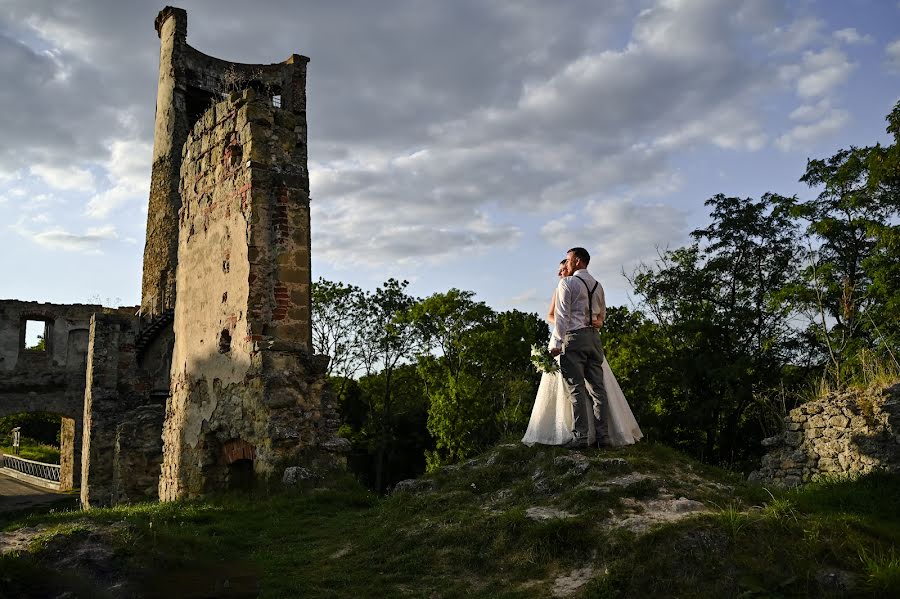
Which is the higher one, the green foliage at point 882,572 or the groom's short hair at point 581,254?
the groom's short hair at point 581,254

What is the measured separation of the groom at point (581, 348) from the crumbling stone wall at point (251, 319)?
11.3 ft

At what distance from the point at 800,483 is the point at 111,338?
16601mm

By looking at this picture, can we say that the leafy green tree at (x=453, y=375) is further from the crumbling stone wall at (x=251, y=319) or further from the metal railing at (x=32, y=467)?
the crumbling stone wall at (x=251, y=319)

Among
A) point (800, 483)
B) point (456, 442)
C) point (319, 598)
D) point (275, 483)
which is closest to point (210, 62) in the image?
point (456, 442)

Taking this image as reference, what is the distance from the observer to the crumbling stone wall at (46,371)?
24406 mm

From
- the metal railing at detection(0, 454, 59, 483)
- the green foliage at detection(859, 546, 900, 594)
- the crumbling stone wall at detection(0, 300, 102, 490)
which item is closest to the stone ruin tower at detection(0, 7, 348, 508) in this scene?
the green foliage at detection(859, 546, 900, 594)

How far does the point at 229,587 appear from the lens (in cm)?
488

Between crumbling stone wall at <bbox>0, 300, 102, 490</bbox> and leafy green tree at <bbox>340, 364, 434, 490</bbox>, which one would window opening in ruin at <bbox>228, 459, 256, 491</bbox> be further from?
leafy green tree at <bbox>340, 364, 434, 490</bbox>

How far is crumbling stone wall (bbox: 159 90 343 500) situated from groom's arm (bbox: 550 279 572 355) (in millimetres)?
3412

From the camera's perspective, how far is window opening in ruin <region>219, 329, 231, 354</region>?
32.1 ft

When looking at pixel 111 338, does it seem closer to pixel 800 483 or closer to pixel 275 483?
pixel 275 483

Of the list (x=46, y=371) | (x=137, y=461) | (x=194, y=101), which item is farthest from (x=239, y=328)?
(x=194, y=101)

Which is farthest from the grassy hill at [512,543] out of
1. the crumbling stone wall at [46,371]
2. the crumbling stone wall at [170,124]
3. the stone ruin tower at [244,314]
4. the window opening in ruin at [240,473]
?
the crumbling stone wall at [46,371]

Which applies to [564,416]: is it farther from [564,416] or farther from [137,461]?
[137,461]
